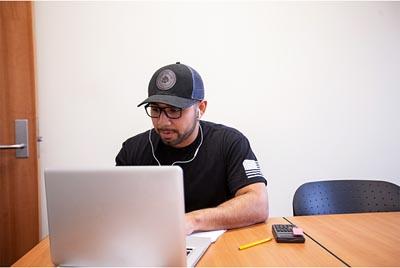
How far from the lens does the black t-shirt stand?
1364mm

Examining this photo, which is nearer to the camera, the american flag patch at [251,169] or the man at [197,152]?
the man at [197,152]

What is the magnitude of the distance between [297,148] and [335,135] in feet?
0.85

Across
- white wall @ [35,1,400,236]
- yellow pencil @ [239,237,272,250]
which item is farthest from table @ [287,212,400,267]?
white wall @ [35,1,400,236]

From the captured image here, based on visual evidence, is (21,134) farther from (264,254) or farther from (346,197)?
(346,197)

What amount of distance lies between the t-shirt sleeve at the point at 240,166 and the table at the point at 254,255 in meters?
0.29

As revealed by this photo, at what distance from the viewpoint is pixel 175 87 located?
127cm

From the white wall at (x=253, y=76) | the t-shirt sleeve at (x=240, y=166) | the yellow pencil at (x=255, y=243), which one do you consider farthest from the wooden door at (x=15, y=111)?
the yellow pencil at (x=255, y=243)

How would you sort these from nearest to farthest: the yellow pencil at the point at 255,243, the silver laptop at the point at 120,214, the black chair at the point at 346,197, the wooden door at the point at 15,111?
1. the silver laptop at the point at 120,214
2. the yellow pencil at the point at 255,243
3. the black chair at the point at 346,197
4. the wooden door at the point at 15,111

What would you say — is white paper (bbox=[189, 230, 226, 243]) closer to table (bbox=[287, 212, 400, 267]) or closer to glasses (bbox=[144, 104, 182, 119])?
table (bbox=[287, 212, 400, 267])

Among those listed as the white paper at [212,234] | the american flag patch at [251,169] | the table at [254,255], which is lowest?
the table at [254,255]

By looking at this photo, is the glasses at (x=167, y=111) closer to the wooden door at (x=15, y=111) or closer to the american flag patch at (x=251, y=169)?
the american flag patch at (x=251, y=169)

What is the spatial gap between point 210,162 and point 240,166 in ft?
0.45

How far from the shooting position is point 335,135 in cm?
211

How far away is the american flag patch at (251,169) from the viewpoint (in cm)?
130
